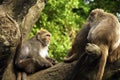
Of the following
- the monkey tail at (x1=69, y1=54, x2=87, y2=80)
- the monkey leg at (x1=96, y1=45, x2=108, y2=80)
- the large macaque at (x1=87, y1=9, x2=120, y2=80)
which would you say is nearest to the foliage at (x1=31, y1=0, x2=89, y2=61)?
the large macaque at (x1=87, y1=9, x2=120, y2=80)

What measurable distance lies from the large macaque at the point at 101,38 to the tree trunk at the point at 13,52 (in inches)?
6.0

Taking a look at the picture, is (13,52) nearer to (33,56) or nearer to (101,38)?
(33,56)

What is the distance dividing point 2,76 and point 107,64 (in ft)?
5.89

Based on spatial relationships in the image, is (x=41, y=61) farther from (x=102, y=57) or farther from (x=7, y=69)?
(x=102, y=57)

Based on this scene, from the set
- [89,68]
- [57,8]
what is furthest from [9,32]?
[57,8]

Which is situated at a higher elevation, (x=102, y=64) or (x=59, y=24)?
(x=102, y=64)

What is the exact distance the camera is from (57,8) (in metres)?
13.9

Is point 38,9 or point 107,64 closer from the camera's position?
point 107,64

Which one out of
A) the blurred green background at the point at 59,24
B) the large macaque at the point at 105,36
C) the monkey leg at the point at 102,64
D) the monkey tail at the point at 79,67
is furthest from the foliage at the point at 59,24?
the monkey leg at the point at 102,64

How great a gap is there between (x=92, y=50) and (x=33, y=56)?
1662mm

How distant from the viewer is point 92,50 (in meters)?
6.70

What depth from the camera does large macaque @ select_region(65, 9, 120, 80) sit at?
22.8ft

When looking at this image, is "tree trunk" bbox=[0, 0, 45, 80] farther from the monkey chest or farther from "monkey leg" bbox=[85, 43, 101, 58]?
"monkey leg" bbox=[85, 43, 101, 58]

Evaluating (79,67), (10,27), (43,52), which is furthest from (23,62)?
(79,67)
